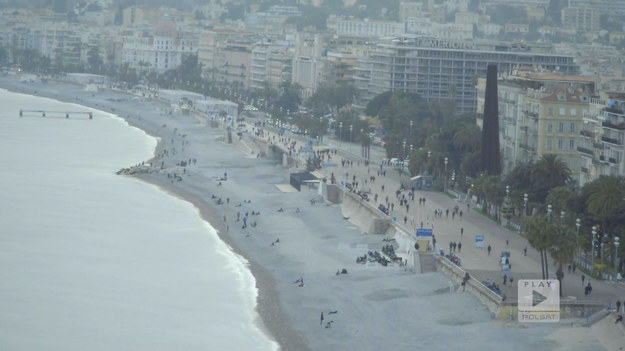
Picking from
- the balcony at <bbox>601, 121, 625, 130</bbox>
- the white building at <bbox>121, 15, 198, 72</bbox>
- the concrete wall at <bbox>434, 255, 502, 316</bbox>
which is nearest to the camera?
the concrete wall at <bbox>434, 255, 502, 316</bbox>

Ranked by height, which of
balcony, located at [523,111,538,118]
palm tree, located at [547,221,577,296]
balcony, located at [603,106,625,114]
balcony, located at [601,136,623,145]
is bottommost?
palm tree, located at [547,221,577,296]

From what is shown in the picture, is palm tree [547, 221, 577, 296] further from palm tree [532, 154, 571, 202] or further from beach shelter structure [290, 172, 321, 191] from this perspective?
beach shelter structure [290, 172, 321, 191]

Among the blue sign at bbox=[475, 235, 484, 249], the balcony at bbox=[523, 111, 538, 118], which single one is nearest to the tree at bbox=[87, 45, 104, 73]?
the balcony at bbox=[523, 111, 538, 118]

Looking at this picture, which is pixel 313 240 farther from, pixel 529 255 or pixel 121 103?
pixel 121 103

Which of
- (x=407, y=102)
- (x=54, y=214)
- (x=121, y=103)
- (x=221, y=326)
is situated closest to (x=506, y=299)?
(x=221, y=326)

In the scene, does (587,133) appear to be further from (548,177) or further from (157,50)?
(157,50)

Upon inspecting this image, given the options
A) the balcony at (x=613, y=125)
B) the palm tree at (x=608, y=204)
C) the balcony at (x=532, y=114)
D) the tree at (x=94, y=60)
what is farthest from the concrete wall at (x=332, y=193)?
the tree at (x=94, y=60)
